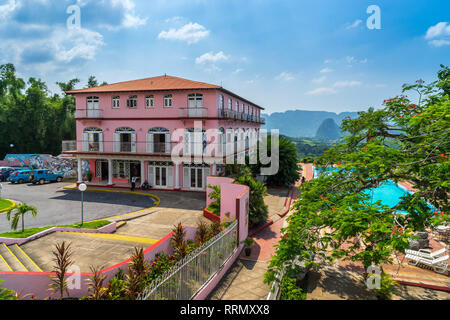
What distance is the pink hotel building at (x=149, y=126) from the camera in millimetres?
23094

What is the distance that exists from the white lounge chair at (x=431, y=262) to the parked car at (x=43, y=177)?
30.3 meters

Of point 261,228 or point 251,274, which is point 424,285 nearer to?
point 251,274

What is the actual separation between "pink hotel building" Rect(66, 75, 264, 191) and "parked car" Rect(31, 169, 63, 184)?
14.8 ft

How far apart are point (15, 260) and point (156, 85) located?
757 inches

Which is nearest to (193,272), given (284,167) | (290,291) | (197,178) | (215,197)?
(290,291)

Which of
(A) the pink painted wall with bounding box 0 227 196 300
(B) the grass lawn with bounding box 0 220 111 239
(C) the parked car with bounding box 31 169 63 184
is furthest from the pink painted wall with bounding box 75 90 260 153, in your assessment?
(A) the pink painted wall with bounding box 0 227 196 300

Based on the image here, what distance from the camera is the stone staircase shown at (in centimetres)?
818

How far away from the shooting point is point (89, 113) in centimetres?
2569

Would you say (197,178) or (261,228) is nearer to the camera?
(261,228)

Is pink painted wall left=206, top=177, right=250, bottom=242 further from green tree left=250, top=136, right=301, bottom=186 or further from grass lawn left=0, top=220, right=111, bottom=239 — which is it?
green tree left=250, top=136, right=301, bottom=186

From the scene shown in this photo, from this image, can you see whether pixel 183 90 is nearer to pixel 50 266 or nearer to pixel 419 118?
pixel 50 266

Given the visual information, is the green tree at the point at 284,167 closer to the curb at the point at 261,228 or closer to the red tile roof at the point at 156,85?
the red tile roof at the point at 156,85

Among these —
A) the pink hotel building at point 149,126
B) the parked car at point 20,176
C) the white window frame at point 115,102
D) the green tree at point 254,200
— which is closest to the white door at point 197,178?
the pink hotel building at point 149,126
